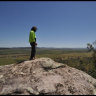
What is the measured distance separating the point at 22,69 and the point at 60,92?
2.77 m

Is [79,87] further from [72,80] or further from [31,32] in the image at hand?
[31,32]

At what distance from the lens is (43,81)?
24.1ft

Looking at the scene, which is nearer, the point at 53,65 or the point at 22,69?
the point at 22,69

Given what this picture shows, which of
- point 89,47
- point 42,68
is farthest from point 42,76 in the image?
point 89,47

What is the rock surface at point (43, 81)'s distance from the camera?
6883mm

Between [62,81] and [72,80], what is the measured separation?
0.74 meters

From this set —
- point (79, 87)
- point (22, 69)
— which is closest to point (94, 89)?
point (79, 87)

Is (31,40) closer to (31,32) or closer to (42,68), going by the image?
(31,32)

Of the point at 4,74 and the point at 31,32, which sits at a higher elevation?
the point at 31,32

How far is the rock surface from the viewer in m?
6.88

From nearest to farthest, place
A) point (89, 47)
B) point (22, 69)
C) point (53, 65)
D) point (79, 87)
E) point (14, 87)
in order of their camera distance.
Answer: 1. point (14, 87)
2. point (79, 87)
3. point (22, 69)
4. point (53, 65)
5. point (89, 47)

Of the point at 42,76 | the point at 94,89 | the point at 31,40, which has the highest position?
the point at 31,40

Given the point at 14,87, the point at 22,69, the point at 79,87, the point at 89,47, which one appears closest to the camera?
the point at 14,87

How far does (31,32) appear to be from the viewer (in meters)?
9.37
